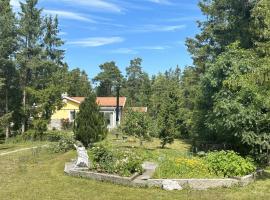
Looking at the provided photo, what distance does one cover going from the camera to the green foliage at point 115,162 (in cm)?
1563

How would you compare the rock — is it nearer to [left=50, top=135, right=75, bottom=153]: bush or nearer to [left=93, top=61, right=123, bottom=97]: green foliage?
[left=50, top=135, right=75, bottom=153]: bush

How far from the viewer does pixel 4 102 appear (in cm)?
4384

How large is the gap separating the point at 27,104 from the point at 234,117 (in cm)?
2683

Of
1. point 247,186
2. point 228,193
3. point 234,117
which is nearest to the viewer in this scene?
point 228,193

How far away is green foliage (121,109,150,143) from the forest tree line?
920 mm

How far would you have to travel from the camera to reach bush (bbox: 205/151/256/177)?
607 inches

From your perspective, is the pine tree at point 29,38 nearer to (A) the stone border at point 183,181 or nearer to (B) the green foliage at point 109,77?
(A) the stone border at point 183,181

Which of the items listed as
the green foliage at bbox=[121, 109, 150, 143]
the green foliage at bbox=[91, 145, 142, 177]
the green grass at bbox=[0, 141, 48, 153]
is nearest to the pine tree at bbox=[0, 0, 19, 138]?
the green grass at bbox=[0, 141, 48, 153]

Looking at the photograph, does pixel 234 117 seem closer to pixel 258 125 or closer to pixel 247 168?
pixel 258 125

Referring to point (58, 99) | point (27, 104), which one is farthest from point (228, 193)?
point (27, 104)

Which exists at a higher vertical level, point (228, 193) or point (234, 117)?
point (234, 117)

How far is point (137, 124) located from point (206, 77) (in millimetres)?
6415

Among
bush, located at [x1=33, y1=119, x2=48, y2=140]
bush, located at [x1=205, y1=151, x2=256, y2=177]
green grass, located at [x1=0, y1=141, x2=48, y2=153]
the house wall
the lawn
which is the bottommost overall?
the lawn

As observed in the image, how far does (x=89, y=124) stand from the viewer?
26.0 meters
